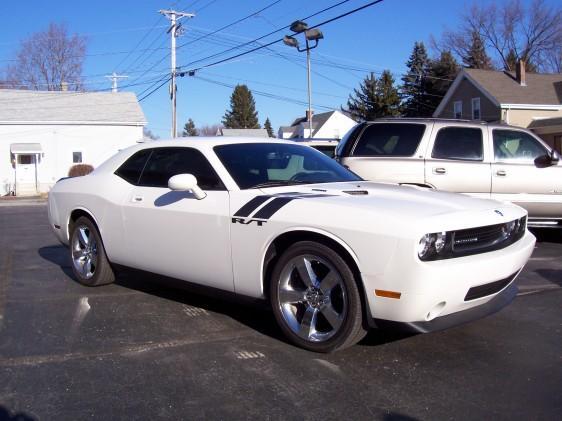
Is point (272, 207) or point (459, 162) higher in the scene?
point (459, 162)

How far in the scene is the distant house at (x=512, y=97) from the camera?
3303cm

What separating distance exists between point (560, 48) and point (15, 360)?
5586 cm

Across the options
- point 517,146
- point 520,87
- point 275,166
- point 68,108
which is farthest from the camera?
point 520,87

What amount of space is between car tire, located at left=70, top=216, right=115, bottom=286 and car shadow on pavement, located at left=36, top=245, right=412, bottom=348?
0.24m

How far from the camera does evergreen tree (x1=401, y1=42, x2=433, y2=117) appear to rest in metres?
52.7

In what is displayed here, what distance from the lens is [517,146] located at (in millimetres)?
8562

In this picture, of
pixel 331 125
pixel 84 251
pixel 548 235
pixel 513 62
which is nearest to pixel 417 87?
pixel 513 62

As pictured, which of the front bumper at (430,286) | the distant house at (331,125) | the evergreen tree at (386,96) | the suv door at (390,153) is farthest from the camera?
the distant house at (331,125)

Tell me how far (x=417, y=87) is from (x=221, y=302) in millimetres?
51144

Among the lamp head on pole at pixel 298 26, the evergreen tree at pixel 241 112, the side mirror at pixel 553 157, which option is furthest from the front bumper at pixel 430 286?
the evergreen tree at pixel 241 112

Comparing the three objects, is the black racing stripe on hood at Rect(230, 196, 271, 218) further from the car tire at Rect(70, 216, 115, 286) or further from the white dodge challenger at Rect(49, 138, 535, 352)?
the car tire at Rect(70, 216, 115, 286)

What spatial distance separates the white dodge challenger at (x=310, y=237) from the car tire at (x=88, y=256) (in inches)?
7.3

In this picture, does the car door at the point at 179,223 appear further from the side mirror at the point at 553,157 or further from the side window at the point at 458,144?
the side mirror at the point at 553,157

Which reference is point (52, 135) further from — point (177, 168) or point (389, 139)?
point (177, 168)
